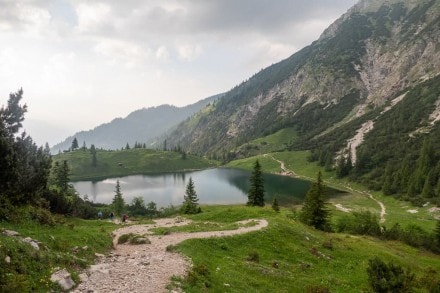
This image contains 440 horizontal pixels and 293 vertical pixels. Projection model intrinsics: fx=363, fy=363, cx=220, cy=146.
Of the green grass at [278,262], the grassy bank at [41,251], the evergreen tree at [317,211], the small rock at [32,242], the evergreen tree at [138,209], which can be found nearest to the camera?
the grassy bank at [41,251]

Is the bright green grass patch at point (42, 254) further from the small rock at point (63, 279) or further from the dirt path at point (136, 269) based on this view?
the dirt path at point (136, 269)

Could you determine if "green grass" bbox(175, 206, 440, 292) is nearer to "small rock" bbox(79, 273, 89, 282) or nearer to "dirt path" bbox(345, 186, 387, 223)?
"small rock" bbox(79, 273, 89, 282)

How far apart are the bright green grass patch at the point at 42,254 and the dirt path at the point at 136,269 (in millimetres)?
1068

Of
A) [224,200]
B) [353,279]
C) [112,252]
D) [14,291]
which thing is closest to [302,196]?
[224,200]

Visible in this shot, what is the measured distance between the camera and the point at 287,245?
38.6 meters

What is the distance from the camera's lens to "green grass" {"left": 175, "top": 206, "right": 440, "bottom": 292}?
25594 mm

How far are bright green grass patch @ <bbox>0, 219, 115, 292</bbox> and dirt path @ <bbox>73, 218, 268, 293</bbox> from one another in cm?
107

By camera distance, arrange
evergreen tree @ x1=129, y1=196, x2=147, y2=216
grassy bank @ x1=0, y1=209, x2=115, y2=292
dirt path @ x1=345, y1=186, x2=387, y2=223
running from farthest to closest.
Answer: evergreen tree @ x1=129, y1=196, x2=147, y2=216
dirt path @ x1=345, y1=186, x2=387, y2=223
grassy bank @ x1=0, y1=209, x2=115, y2=292

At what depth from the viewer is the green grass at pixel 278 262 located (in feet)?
84.0

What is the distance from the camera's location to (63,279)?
1878 centimetres

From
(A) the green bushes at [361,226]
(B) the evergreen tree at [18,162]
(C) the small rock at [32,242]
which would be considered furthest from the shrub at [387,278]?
(A) the green bushes at [361,226]

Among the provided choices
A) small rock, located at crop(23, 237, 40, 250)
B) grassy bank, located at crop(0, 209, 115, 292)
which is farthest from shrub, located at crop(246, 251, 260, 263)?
small rock, located at crop(23, 237, 40, 250)

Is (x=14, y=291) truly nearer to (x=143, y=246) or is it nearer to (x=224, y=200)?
(x=143, y=246)

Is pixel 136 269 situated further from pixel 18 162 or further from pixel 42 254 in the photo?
pixel 18 162
